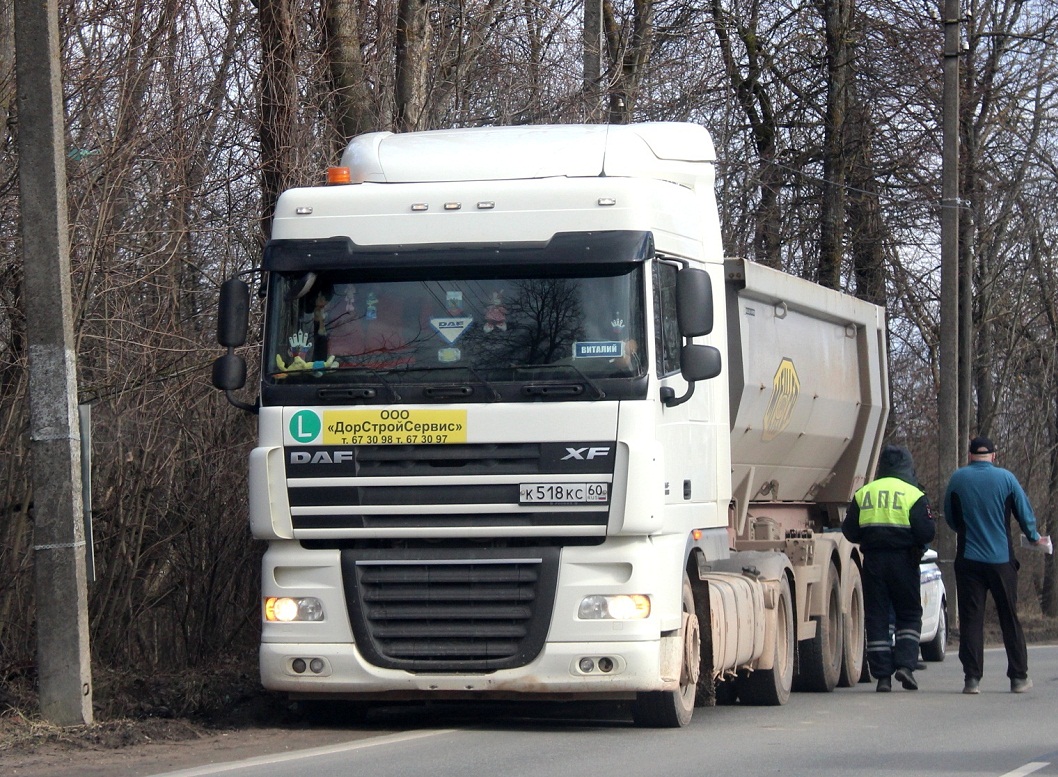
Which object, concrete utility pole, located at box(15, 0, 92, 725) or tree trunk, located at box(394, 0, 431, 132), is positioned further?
tree trunk, located at box(394, 0, 431, 132)

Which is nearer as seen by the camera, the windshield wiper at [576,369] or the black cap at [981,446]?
the windshield wiper at [576,369]

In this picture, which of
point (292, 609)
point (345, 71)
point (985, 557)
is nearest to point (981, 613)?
point (985, 557)

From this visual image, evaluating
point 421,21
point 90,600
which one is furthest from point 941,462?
point 90,600

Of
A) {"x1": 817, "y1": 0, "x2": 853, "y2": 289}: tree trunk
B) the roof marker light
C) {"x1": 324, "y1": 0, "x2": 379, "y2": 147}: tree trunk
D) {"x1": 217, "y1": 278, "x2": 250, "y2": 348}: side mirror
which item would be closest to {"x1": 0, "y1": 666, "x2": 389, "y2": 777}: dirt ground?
{"x1": 217, "y1": 278, "x2": 250, "y2": 348}: side mirror

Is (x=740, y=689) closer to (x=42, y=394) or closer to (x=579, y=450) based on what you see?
(x=579, y=450)

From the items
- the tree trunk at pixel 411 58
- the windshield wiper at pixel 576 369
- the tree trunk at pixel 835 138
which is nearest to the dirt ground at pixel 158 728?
the windshield wiper at pixel 576 369

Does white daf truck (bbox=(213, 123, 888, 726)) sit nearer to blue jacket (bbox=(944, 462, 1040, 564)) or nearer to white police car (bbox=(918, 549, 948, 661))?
blue jacket (bbox=(944, 462, 1040, 564))

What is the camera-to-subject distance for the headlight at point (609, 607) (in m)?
8.59

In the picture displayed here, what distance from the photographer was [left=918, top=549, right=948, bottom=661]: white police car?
643 inches

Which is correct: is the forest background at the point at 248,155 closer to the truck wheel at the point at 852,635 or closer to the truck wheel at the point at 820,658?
the truck wheel at the point at 820,658

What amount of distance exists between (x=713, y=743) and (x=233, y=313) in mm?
3618

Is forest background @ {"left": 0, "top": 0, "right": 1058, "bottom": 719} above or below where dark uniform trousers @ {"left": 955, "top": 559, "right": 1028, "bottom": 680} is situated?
above

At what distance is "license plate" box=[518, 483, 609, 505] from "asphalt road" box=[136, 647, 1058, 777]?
4.28 ft

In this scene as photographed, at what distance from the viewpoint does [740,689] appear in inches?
448
